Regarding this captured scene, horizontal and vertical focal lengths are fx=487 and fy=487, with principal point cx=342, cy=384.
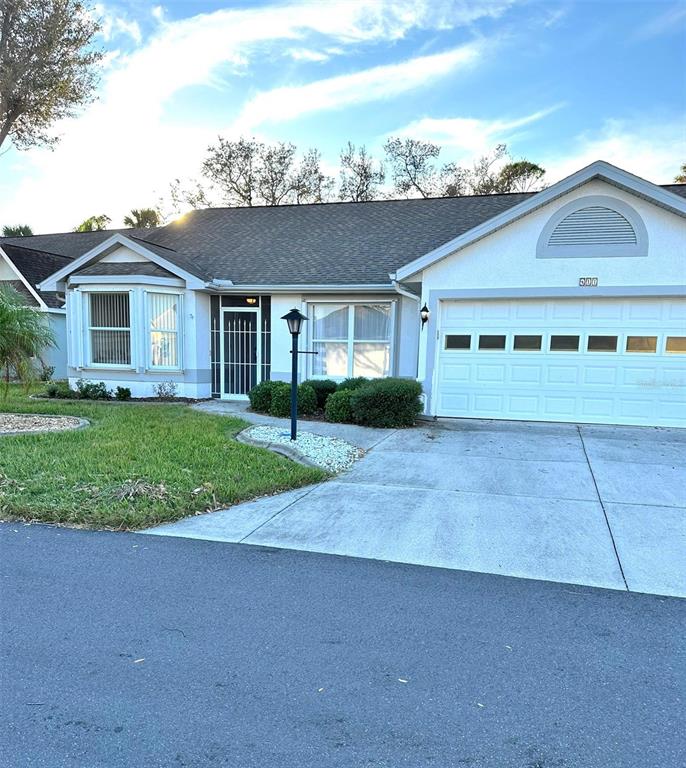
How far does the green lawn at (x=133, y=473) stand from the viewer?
493 cm

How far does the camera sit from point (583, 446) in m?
7.93

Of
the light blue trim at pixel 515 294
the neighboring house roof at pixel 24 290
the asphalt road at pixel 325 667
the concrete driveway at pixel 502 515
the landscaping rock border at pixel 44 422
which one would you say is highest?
the neighboring house roof at pixel 24 290

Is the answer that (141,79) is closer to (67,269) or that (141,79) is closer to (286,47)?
(286,47)

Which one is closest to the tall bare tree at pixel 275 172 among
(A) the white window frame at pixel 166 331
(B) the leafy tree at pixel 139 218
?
(B) the leafy tree at pixel 139 218

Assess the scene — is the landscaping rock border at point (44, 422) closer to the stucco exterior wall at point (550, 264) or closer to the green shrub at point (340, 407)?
the green shrub at point (340, 407)

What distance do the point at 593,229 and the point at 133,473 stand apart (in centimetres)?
892

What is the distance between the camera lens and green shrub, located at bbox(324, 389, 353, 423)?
9.80m

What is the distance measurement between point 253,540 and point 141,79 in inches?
504

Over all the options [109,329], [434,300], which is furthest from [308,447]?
[109,329]

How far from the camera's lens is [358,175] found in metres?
30.3

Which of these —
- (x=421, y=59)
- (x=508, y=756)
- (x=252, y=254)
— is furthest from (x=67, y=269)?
(x=508, y=756)

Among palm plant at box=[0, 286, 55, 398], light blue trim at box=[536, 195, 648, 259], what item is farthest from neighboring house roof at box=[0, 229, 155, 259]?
light blue trim at box=[536, 195, 648, 259]

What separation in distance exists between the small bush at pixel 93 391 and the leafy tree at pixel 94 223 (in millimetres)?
21060

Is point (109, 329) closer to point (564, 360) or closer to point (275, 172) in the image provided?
point (564, 360)
